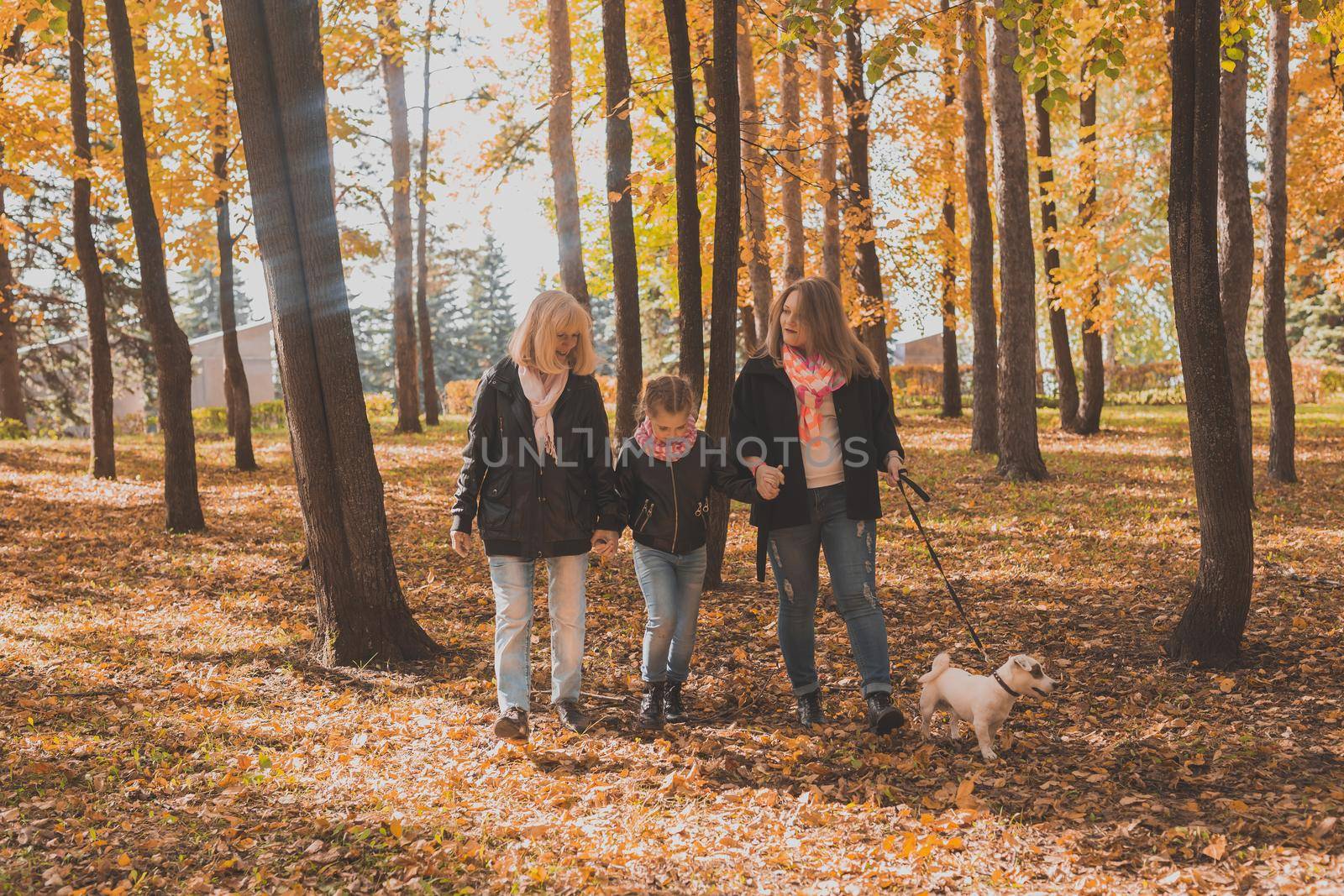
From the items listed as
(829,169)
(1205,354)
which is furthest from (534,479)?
(829,169)

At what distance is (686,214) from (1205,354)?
3408 mm

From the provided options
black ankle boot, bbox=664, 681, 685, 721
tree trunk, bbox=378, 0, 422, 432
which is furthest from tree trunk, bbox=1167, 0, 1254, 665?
tree trunk, bbox=378, 0, 422, 432

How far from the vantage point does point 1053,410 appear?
24.2m

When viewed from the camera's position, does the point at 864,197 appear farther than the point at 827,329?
Yes

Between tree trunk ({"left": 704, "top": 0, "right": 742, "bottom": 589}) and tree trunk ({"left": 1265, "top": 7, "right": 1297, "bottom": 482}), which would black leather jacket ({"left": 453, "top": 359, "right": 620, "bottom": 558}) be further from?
tree trunk ({"left": 1265, "top": 7, "right": 1297, "bottom": 482})

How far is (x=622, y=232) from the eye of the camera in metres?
10.9

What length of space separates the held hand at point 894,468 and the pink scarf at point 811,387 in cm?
34

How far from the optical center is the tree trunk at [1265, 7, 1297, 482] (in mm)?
11039

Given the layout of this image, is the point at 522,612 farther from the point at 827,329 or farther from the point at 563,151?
the point at 563,151

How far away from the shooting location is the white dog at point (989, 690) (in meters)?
4.50

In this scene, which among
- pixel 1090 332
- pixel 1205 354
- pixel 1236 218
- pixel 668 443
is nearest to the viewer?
pixel 668 443

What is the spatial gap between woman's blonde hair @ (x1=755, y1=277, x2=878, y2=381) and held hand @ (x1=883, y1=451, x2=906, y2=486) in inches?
16.1

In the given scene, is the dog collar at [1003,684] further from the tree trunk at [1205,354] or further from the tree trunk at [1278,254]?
the tree trunk at [1278,254]

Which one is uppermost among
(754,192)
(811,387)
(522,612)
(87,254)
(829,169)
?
(829,169)
